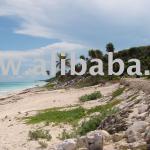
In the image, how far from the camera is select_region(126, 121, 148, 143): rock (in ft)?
47.0


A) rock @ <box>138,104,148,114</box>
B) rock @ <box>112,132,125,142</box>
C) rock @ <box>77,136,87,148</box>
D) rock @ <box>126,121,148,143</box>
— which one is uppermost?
rock @ <box>138,104,148,114</box>

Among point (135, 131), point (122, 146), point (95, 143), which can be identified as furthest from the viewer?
point (135, 131)

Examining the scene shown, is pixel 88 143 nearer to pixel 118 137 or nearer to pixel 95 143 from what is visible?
pixel 95 143

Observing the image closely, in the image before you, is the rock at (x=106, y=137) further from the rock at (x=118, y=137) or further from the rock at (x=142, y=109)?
the rock at (x=142, y=109)

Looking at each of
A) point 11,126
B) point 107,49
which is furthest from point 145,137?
point 107,49

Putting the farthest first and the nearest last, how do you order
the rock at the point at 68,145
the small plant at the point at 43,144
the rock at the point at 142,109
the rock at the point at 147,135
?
the small plant at the point at 43,144 → the rock at the point at 142,109 → the rock at the point at 68,145 → the rock at the point at 147,135

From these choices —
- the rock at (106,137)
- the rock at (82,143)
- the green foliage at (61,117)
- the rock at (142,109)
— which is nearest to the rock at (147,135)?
the rock at (106,137)

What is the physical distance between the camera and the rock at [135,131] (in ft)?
47.0

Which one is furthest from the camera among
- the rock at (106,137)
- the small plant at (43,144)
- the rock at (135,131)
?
the small plant at (43,144)

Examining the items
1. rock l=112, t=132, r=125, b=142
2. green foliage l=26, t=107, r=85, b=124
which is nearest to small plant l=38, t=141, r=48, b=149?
rock l=112, t=132, r=125, b=142

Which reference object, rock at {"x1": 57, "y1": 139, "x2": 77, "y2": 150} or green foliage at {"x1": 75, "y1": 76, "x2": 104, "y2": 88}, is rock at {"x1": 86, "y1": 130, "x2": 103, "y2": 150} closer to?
rock at {"x1": 57, "y1": 139, "x2": 77, "y2": 150}

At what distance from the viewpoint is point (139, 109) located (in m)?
18.7

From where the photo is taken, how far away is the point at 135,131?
14.7 metres

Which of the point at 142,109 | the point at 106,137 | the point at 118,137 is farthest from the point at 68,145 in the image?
the point at 142,109
